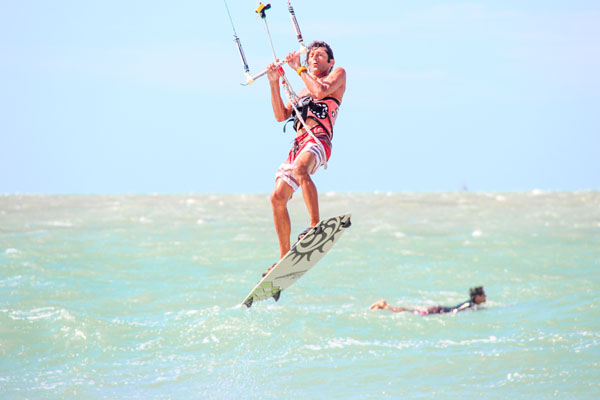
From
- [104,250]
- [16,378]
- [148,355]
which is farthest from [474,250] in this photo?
[16,378]

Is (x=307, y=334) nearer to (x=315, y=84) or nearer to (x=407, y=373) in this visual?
(x=407, y=373)

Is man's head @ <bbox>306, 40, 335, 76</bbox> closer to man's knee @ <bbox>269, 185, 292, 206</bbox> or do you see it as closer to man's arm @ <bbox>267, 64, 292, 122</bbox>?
man's arm @ <bbox>267, 64, 292, 122</bbox>

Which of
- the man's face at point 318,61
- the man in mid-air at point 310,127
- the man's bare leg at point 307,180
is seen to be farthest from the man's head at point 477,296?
the man's face at point 318,61

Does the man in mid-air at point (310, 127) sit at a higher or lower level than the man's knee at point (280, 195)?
higher

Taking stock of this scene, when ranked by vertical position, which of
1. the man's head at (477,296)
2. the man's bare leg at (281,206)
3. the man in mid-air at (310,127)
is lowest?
the man's head at (477,296)

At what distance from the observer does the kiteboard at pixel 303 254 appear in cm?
735

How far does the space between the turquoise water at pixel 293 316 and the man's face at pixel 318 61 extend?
4.96 meters

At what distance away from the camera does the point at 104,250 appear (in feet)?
70.8

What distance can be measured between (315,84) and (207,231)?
62.2 ft

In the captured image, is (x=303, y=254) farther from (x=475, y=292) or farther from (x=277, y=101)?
(x=475, y=292)

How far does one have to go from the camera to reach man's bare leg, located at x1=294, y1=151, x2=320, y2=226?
7.14 m

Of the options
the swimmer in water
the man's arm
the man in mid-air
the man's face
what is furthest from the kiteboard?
the swimmer in water

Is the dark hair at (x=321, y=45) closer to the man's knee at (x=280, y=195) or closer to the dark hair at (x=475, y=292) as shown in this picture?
the man's knee at (x=280, y=195)

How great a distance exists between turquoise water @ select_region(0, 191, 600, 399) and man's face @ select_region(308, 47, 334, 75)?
496 cm
